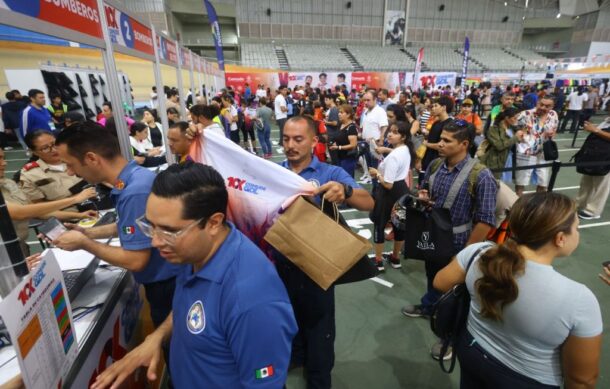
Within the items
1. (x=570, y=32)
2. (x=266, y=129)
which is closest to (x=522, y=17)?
(x=570, y=32)

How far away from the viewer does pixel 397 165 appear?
11.6 feet

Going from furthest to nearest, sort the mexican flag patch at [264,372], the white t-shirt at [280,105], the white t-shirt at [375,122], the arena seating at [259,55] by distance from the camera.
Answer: the arena seating at [259,55], the white t-shirt at [280,105], the white t-shirt at [375,122], the mexican flag patch at [264,372]

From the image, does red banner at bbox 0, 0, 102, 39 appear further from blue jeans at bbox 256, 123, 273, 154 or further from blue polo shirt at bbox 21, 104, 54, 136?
blue jeans at bbox 256, 123, 273, 154

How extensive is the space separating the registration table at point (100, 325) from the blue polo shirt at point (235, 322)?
26.5 inches

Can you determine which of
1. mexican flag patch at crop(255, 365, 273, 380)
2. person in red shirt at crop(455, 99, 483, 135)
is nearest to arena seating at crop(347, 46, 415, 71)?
person in red shirt at crop(455, 99, 483, 135)

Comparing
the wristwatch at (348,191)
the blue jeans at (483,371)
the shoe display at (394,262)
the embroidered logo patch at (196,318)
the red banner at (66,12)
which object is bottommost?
the shoe display at (394,262)

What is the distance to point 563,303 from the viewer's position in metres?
1.27

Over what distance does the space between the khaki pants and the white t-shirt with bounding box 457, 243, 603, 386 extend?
536 centimetres

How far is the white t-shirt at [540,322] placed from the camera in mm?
1271

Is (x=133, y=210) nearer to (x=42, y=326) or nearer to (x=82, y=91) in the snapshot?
(x=42, y=326)

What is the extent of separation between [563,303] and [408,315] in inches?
87.9

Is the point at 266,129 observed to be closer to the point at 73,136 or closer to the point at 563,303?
the point at 73,136

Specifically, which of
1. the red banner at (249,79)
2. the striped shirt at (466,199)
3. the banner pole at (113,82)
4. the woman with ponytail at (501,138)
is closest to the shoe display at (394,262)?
the striped shirt at (466,199)

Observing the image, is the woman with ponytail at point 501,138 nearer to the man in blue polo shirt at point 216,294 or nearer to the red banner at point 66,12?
the man in blue polo shirt at point 216,294
